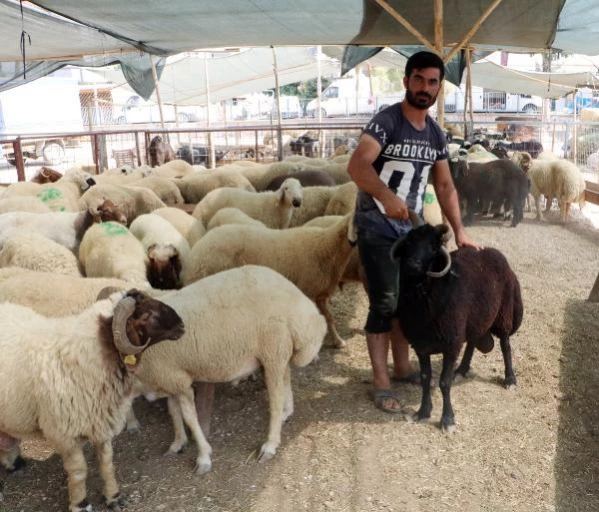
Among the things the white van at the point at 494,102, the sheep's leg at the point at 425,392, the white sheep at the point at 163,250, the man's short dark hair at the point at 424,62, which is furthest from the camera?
the white van at the point at 494,102

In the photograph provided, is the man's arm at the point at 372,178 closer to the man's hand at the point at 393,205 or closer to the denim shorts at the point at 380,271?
the man's hand at the point at 393,205

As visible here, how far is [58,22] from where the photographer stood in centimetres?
797

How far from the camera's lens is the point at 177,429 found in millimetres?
3734

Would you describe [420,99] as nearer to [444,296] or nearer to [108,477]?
[444,296]

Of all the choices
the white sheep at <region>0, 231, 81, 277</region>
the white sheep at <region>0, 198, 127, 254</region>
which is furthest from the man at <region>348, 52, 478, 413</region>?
the white sheep at <region>0, 198, 127, 254</region>

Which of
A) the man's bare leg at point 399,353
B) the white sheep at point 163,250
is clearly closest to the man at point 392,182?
the man's bare leg at point 399,353

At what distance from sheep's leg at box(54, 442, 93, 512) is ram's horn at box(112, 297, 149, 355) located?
61 centimetres

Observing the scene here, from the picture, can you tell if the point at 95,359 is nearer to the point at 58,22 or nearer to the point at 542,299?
the point at 542,299

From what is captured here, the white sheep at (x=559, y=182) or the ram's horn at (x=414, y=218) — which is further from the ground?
the ram's horn at (x=414, y=218)

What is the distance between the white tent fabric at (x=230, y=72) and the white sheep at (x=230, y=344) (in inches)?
697

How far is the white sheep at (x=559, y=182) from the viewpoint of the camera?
11.0 metres

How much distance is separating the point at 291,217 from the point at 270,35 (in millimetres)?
3760

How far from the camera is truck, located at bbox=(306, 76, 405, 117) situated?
37406 mm

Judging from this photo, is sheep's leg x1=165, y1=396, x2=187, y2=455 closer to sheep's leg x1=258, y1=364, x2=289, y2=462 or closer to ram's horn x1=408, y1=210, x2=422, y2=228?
sheep's leg x1=258, y1=364, x2=289, y2=462
